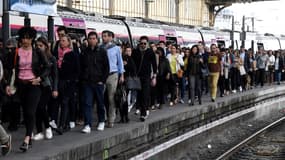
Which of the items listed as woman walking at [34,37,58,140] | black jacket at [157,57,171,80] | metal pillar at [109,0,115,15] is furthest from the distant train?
metal pillar at [109,0,115,15]

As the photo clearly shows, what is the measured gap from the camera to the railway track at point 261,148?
13.3 metres

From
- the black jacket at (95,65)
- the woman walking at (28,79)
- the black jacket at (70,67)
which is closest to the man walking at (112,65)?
the black jacket at (95,65)

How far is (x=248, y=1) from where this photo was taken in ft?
182

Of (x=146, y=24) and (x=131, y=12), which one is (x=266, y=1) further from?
(x=146, y=24)

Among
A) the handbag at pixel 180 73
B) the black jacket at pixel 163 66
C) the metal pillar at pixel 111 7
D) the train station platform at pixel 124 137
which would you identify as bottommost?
the train station platform at pixel 124 137

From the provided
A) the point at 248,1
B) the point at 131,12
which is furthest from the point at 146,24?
the point at 248,1

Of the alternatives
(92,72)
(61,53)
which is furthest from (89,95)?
(61,53)

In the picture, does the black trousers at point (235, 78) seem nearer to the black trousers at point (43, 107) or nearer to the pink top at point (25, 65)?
the black trousers at point (43, 107)

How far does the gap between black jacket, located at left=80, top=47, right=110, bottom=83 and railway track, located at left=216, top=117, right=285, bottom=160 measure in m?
3.86

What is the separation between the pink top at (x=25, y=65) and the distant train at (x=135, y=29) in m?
6.31

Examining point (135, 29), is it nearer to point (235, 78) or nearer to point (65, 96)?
point (235, 78)

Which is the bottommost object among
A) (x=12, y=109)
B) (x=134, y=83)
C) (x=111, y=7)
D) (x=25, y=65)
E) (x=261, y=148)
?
(x=261, y=148)

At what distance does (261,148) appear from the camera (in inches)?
582

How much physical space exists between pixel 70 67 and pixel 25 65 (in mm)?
1648
